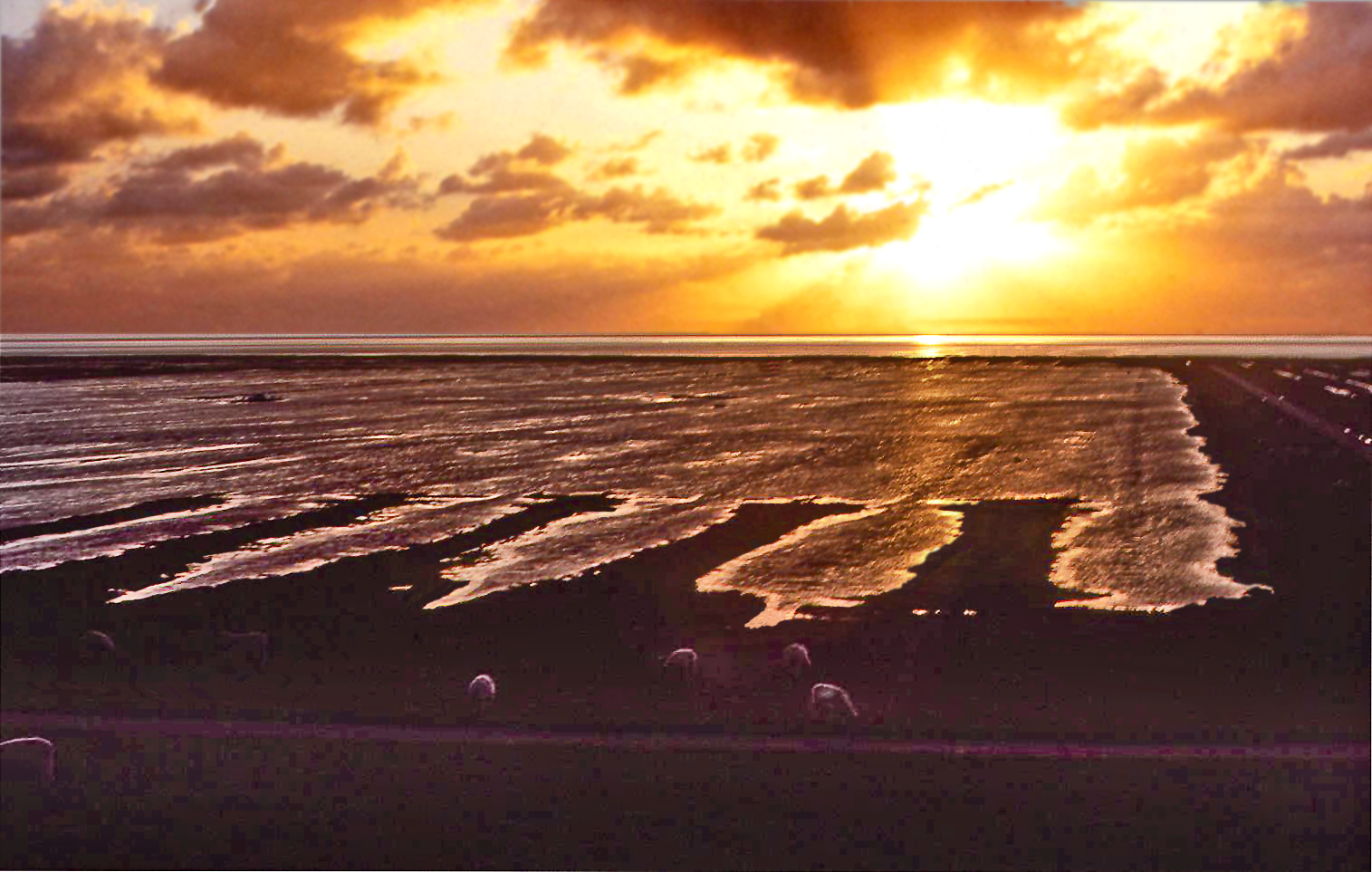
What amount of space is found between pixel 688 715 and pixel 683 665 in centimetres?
153

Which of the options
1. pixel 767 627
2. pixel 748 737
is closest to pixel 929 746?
pixel 748 737

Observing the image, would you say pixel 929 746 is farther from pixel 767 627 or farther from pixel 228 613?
pixel 228 613

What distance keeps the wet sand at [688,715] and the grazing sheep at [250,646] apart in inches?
7.9

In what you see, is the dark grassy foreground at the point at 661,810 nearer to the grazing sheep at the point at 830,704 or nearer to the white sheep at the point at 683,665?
the grazing sheep at the point at 830,704

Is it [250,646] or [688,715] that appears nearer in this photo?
[688,715]

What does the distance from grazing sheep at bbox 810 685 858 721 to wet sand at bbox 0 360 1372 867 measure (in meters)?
0.23

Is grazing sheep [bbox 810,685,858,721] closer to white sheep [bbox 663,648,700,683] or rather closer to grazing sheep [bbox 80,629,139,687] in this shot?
white sheep [bbox 663,648,700,683]

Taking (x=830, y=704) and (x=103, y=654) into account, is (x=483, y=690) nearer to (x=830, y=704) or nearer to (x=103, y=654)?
(x=830, y=704)

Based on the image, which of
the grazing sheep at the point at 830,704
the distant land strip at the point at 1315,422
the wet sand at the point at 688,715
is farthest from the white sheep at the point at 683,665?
the distant land strip at the point at 1315,422

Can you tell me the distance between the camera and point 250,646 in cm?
→ 1608

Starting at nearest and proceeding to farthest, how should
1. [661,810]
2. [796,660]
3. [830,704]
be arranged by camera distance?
[661,810]
[830,704]
[796,660]

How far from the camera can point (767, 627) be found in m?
17.2

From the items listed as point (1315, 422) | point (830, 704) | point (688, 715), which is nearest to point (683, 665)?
point (688, 715)

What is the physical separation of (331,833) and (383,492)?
22.1 m
